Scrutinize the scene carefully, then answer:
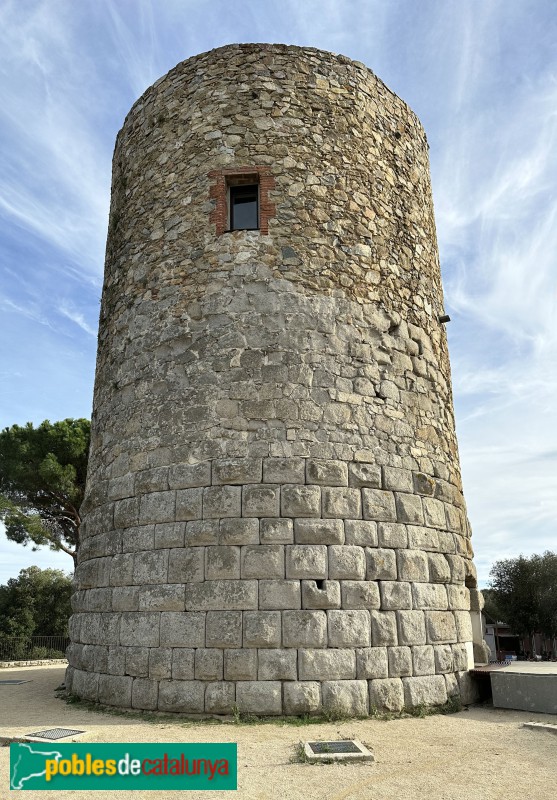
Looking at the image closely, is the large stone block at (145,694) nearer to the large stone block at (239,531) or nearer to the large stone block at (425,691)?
the large stone block at (239,531)

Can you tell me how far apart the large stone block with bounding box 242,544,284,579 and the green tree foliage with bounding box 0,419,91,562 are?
1294 cm

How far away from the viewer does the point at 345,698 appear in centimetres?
620

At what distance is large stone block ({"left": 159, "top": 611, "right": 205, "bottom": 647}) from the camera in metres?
6.43

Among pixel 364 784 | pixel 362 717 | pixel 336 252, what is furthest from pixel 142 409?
pixel 364 784

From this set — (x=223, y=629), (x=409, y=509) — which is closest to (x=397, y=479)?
(x=409, y=509)

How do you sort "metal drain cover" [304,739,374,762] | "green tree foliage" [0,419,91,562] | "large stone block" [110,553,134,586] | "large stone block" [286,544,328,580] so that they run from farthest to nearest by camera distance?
"green tree foliage" [0,419,91,562] < "large stone block" [110,553,134,586] < "large stone block" [286,544,328,580] < "metal drain cover" [304,739,374,762]

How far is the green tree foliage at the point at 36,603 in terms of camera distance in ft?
88.5

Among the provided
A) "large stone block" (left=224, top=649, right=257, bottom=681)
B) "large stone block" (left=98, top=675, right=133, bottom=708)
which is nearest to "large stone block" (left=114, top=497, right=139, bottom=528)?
"large stone block" (left=98, top=675, right=133, bottom=708)

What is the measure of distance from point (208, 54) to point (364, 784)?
29.3 ft

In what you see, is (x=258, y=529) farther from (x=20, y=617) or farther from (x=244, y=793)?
(x=20, y=617)

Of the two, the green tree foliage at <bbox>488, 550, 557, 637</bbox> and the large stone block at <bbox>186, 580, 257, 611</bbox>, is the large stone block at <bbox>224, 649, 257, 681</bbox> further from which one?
the green tree foliage at <bbox>488, 550, 557, 637</bbox>

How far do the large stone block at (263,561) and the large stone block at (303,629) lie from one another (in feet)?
1.41

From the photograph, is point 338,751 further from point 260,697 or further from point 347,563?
point 347,563

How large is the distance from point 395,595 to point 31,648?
18683 millimetres
